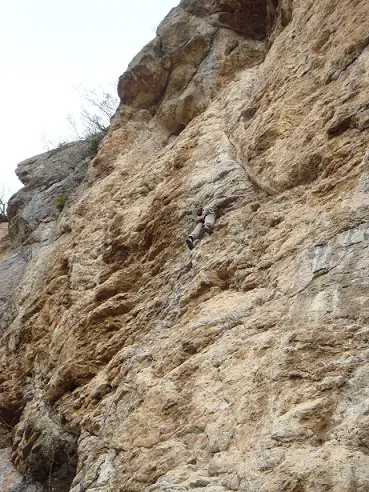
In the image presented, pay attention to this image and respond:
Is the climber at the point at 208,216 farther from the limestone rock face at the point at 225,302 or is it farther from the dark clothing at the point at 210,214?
the limestone rock face at the point at 225,302

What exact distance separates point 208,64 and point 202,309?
7.96 meters

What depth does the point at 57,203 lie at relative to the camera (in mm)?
16531

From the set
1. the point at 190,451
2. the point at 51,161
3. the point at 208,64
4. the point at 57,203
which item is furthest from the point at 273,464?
the point at 51,161

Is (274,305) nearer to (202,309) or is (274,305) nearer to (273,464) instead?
(202,309)

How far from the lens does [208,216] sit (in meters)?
8.44

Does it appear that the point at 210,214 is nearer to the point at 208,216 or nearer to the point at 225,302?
the point at 208,216

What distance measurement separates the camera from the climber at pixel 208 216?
841 cm

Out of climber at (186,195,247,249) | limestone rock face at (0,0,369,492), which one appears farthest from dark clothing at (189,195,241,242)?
limestone rock face at (0,0,369,492)

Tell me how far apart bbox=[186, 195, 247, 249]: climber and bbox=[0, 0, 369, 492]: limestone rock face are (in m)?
0.15

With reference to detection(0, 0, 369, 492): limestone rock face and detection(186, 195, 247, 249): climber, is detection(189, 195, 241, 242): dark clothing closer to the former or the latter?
detection(186, 195, 247, 249): climber

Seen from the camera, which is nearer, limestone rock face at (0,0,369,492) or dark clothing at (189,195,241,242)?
limestone rock face at (0,0,369,492)

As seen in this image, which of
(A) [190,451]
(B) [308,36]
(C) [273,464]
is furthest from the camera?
(B) [308,36]

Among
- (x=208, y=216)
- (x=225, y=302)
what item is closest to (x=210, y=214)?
(x=208, y=216)

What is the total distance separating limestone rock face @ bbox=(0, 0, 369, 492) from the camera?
506 cm
